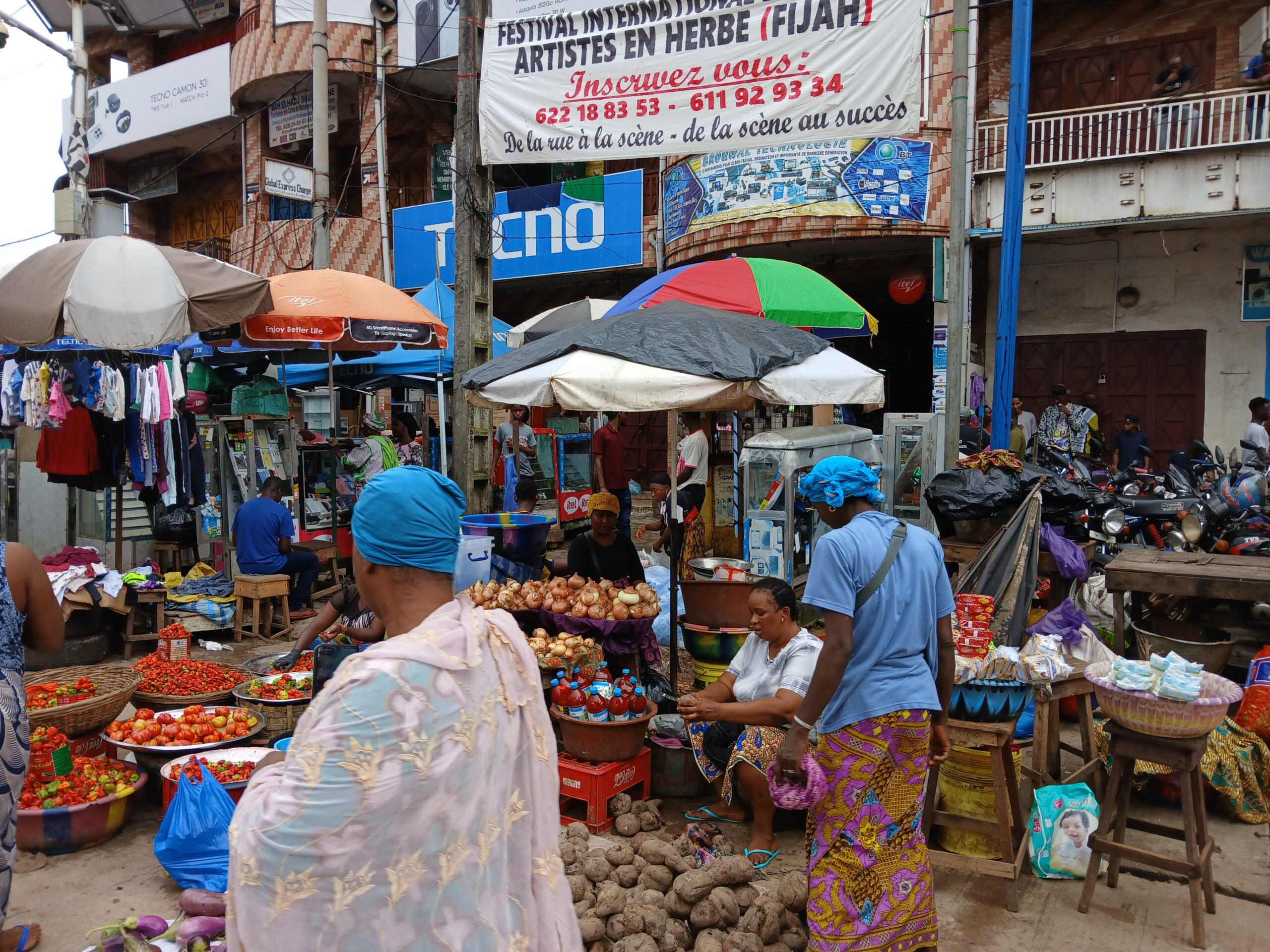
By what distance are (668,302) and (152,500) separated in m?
5.92

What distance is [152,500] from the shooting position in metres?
8.78

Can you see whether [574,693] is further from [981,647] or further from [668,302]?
[668,302]

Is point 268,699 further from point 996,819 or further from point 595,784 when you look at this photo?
point 996,819

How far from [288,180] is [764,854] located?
450 inches

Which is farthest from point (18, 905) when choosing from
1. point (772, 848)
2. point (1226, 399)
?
point (1226, 399)

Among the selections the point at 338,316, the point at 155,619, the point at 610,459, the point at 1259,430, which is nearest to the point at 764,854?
the point at 338,316

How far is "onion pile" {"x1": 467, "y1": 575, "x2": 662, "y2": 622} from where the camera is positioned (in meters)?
5.38

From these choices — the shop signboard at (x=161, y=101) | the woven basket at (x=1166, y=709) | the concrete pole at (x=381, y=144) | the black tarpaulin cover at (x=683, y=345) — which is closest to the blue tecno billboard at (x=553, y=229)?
the concrete pole at (x=381, y=144)

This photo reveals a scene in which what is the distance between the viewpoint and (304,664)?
6.20 meters

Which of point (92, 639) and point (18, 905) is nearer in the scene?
point (18, 905)

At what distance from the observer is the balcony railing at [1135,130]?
1248cm

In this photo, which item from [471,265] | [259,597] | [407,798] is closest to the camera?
[407,798]

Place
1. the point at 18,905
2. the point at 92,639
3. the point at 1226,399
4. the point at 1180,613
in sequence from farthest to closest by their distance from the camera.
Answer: the point at 1226,399
the point at 92,639
the point at 1180,613
the point at 18,905

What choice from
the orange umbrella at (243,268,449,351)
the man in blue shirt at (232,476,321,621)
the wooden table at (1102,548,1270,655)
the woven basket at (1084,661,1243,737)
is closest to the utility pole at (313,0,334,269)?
the orange umbrella at (243,268,449,351)
